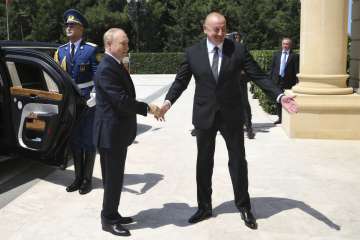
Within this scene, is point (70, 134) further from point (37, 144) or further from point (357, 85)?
point (357, 85)

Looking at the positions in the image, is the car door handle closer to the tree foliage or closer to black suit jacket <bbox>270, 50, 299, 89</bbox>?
black suit jacket <bbox>270, 50, 299, 89</bbox>

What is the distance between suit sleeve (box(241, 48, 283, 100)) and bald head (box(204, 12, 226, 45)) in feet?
0.85

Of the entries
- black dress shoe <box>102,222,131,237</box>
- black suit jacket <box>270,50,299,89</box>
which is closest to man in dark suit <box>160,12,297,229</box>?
black dress shoe <box>102,222,131,237</box>

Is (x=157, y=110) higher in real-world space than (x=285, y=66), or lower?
higher

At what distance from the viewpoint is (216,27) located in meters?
4.11

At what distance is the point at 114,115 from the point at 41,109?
173 cm

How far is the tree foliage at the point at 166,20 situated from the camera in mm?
45531

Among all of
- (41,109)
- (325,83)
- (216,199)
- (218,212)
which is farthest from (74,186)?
(325,83)

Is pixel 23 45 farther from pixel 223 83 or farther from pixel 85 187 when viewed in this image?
pixel 223 83

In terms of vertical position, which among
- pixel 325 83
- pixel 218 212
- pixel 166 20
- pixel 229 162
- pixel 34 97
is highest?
pixel 166 20

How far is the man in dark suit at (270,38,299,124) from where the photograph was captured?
955 cm

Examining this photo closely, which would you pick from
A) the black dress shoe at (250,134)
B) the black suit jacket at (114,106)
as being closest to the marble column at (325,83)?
the black dress shoe at (250,134)

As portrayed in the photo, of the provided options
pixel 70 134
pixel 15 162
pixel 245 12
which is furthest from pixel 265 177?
pixel 245 12

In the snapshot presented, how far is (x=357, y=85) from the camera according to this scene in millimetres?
8898
